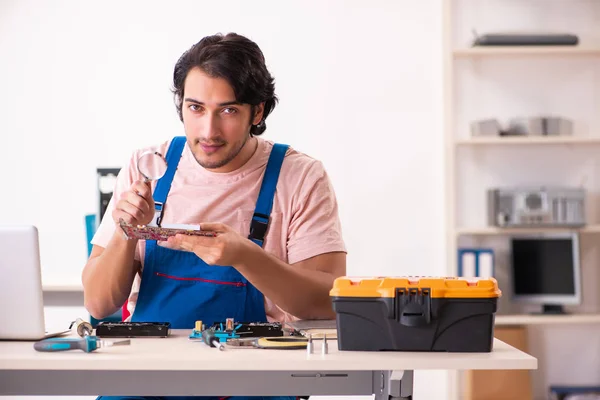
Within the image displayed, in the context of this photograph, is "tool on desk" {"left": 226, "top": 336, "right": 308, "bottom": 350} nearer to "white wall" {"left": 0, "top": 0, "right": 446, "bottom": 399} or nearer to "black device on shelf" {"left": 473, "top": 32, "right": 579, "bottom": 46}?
"white wall" {"left": 0, "top": 0, "right": 446, "bottom": 399}

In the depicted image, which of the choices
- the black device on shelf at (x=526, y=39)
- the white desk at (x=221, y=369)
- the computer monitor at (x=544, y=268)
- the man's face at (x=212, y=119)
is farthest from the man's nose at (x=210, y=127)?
the computer monitor at (x=544, y=268)

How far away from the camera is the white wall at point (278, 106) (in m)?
4.44

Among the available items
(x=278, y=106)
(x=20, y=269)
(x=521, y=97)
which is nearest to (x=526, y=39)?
(x=521, y=97)

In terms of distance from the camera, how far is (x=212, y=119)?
2.07 meters

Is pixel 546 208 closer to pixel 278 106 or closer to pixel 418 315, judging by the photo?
pixel 278 106

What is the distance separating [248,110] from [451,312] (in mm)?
856

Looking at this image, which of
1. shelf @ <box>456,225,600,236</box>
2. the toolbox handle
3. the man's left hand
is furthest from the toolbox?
shelf @ <box>456,225,600,236</box>

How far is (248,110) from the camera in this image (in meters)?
2.15

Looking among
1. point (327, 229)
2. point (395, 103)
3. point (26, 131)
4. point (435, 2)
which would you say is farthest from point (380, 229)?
point (327, 229)

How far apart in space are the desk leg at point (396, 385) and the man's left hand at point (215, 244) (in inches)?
16.1

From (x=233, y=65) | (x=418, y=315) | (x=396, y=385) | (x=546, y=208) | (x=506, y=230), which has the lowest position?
(x=396, y=385)

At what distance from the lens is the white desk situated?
4.71 ft

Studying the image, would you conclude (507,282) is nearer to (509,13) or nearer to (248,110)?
(509,13)

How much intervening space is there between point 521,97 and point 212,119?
9.28ft
